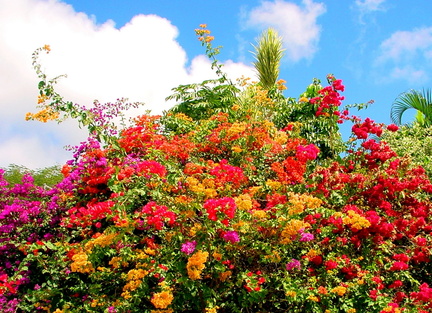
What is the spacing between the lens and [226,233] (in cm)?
445

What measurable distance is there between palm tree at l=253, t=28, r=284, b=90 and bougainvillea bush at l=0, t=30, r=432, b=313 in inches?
299

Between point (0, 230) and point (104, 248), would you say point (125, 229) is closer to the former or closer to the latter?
point (104, 248)

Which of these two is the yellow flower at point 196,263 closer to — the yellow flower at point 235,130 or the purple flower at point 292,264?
the purple flower at point 292,264

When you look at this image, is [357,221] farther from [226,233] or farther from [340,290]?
[226,233]

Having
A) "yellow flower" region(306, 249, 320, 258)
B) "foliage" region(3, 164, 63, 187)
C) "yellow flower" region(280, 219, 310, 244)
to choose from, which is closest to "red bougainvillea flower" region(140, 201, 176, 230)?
"yellow flower" region(280, 219, 310, 244)

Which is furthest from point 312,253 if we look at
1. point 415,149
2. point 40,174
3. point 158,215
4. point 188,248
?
point 40,174

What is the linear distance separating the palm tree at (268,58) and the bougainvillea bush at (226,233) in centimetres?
760

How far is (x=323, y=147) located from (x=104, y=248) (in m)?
5.47

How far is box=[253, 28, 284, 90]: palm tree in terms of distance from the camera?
47.0 feet

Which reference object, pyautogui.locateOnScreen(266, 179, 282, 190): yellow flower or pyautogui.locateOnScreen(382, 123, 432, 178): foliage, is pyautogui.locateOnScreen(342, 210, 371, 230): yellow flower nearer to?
pyautogui.locateOnScreen(266, 179, 282, 190): yellow flower

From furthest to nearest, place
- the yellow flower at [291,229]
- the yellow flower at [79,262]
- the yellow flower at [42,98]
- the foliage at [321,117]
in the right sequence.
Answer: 1. the foliage at [321,117]
2. the yellow flower at [42,98]
3. the yellow flower at [79,262]
4. the yellow flower at [291,229]

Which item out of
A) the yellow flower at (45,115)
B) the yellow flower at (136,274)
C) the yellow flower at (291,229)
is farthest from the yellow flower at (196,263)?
the yellow flower at (45,115)

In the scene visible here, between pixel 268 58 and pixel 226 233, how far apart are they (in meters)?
10.8

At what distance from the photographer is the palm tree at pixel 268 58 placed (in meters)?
14.3
